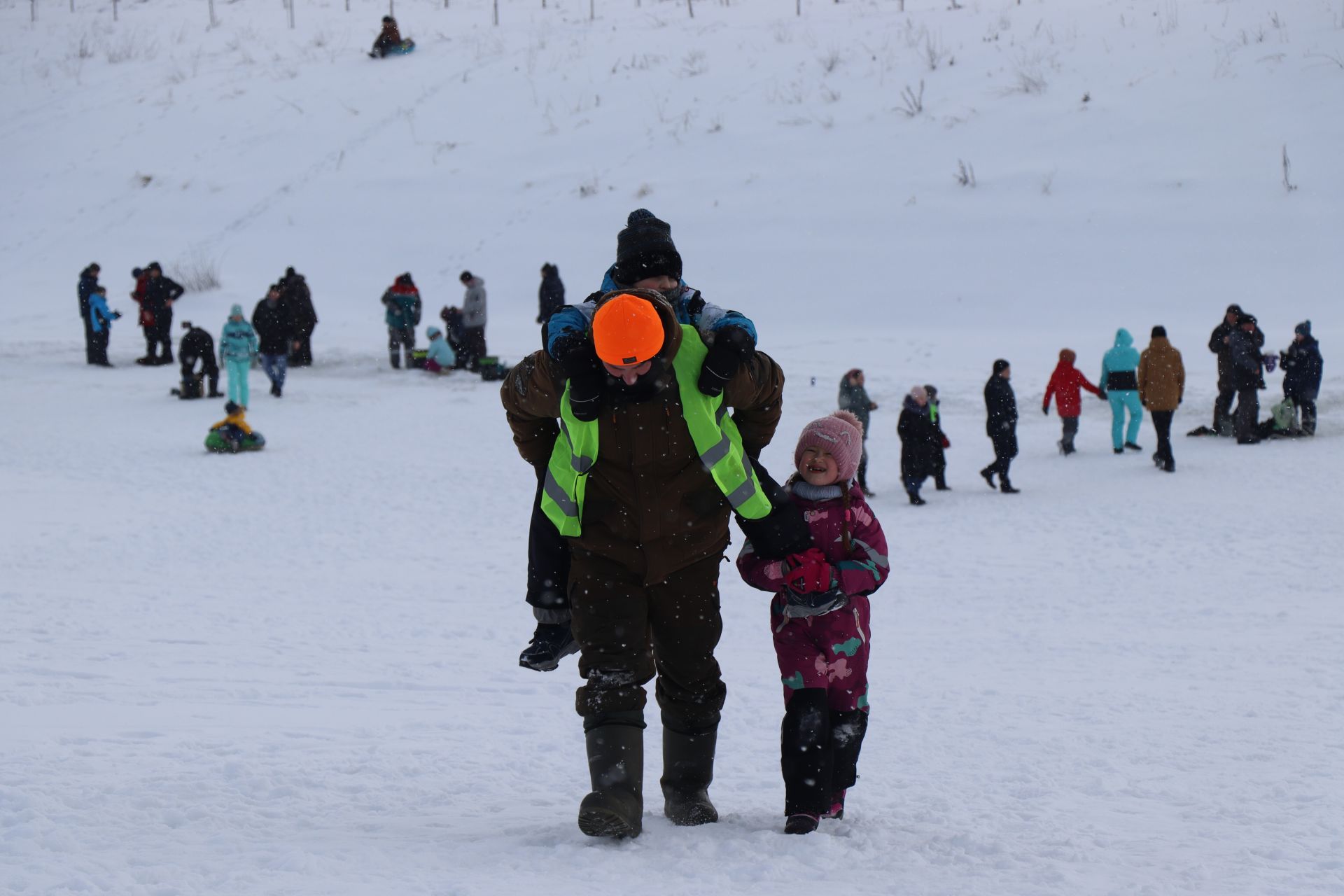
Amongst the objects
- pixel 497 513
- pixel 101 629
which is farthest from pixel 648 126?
pixel 101 629

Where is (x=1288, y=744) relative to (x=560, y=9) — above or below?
below

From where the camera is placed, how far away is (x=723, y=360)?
10.7ft

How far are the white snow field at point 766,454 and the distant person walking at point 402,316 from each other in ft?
1.98

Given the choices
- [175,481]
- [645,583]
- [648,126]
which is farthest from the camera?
[648,126]

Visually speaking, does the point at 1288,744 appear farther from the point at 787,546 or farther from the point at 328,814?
the point at 328,814

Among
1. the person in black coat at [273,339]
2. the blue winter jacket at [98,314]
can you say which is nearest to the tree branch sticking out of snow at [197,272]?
the blue winter jacket at [98,314]

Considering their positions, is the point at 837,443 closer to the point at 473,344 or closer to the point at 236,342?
the point at 236,342

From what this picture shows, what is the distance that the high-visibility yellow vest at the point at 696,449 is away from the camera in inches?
131

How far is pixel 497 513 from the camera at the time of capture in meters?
11.5

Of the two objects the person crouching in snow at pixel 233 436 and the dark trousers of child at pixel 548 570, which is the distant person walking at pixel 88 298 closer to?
the person crouching in snow at pixel 233 436

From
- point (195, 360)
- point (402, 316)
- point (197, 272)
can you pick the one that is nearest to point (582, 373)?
point (195, 360)

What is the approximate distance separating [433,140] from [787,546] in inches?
1037

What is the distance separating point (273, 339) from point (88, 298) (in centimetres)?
340

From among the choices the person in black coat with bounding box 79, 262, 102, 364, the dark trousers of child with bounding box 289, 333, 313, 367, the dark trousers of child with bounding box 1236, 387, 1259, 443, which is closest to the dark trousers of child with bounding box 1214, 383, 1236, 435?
the dark trousers of child with bounding box 1236, 387, 1259, 443
